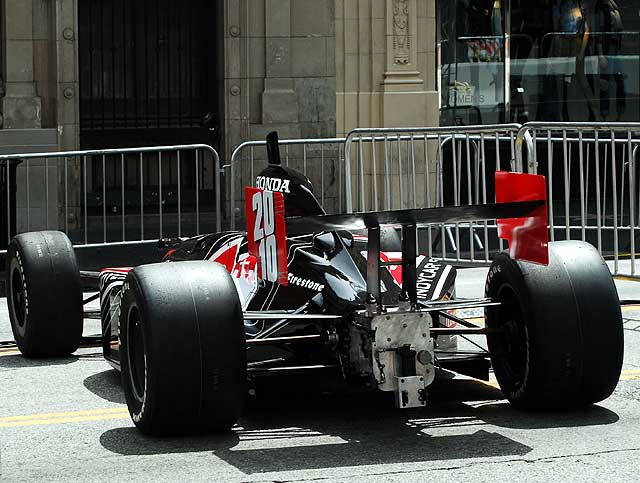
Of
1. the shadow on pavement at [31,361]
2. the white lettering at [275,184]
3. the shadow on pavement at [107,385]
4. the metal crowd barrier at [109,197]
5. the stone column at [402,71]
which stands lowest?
the shadow on pavement at [107,385]

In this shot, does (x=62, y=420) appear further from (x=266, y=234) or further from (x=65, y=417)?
(x=266, y=234)

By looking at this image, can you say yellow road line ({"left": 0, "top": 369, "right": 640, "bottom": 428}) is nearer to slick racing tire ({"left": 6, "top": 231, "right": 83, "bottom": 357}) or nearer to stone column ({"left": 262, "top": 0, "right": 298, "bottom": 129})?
slick racing tire ({"left": 6, "top": 231, "right": 83, "bottom": 357})

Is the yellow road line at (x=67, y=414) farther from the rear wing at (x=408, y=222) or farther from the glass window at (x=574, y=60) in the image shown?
the glass window at (x=574, y=60)

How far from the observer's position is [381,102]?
17.6 metres

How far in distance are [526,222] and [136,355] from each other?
1.88m

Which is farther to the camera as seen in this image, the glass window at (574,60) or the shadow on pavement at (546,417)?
the glass window at (574,60)

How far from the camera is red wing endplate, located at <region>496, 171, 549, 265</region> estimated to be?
646cm

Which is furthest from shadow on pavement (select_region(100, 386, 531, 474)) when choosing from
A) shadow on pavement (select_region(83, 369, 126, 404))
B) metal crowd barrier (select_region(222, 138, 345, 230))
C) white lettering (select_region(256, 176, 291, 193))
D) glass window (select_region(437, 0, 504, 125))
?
glass window (select_region(437, 0, 504, 125))

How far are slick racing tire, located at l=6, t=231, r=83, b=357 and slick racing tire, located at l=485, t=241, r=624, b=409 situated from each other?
2.85 m

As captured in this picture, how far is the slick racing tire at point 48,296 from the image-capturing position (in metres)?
8.66

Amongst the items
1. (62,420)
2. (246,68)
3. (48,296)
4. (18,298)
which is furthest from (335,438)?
(246,68)

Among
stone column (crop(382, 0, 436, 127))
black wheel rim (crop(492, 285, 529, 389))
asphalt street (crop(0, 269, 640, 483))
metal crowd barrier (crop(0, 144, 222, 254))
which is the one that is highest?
stone column (crop(382, 0, 436, 127))

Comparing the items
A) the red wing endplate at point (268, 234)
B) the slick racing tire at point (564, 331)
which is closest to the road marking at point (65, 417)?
the red wing endplate at point (268, 234)

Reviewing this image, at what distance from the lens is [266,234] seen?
654cm
